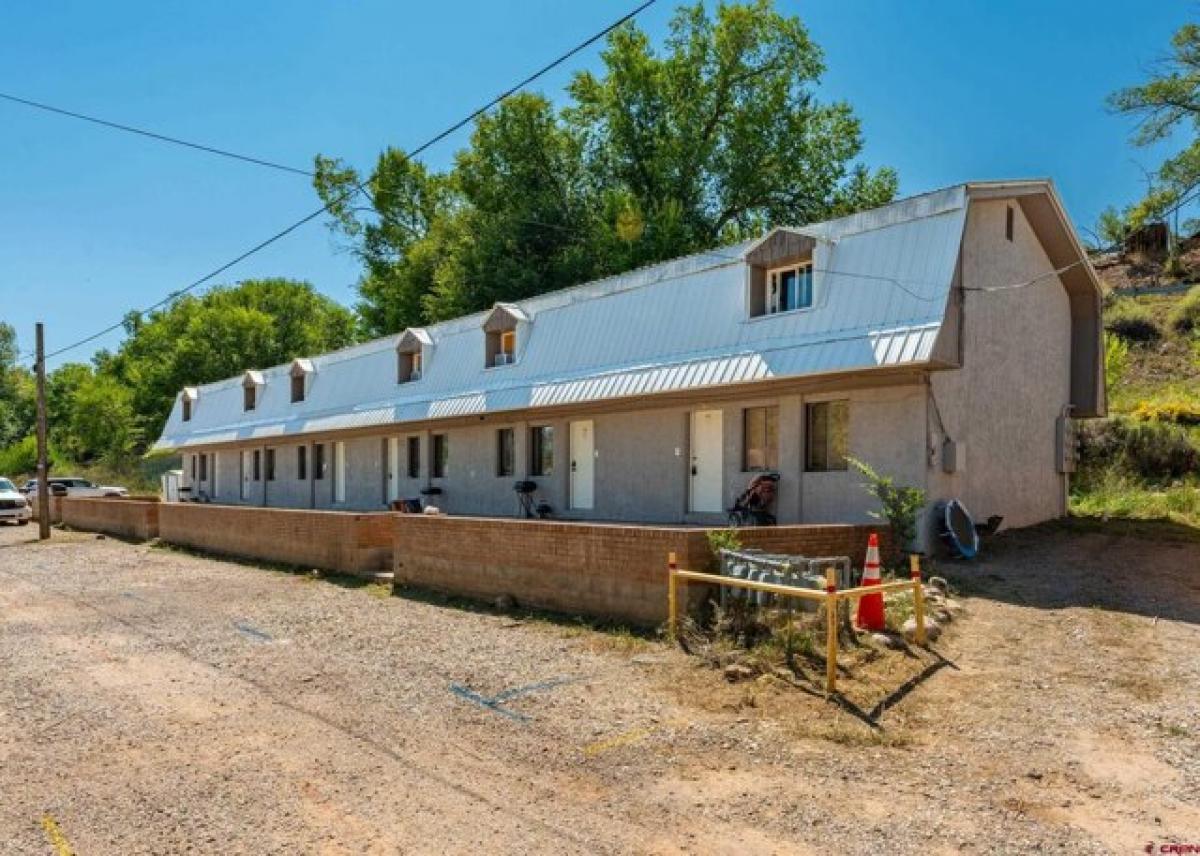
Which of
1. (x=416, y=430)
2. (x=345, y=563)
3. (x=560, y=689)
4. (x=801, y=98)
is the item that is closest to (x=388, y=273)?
(x=801, y=98)

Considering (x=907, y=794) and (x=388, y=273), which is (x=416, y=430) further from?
(x=388, y=273)

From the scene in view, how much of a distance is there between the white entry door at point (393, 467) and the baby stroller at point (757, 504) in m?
12.8

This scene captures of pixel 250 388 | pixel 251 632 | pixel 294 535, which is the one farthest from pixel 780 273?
pixel 250 388

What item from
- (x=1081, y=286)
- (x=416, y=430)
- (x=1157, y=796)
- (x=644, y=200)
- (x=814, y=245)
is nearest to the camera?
(x=1157, y=796)

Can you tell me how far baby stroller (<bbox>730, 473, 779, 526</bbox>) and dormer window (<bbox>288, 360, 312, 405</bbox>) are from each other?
744 inches

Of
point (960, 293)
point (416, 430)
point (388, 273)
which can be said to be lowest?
point (416, 430)

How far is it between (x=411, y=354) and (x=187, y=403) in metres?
18.5

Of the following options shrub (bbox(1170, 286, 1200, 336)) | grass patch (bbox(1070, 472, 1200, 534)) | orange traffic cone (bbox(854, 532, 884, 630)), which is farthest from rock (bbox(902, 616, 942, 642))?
shrub (bbox(1170, 286, 1200, 336))

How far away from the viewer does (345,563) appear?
15.1 m

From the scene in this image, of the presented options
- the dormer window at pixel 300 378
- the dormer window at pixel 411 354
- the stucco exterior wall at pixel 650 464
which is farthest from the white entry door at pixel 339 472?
the dormer window at pixel 411 354

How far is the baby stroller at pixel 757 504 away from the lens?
1376cm

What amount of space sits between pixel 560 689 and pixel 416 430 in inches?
655

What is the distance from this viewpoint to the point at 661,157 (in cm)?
3569

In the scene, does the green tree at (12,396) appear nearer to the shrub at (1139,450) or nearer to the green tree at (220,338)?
the green tree at (220,338)
